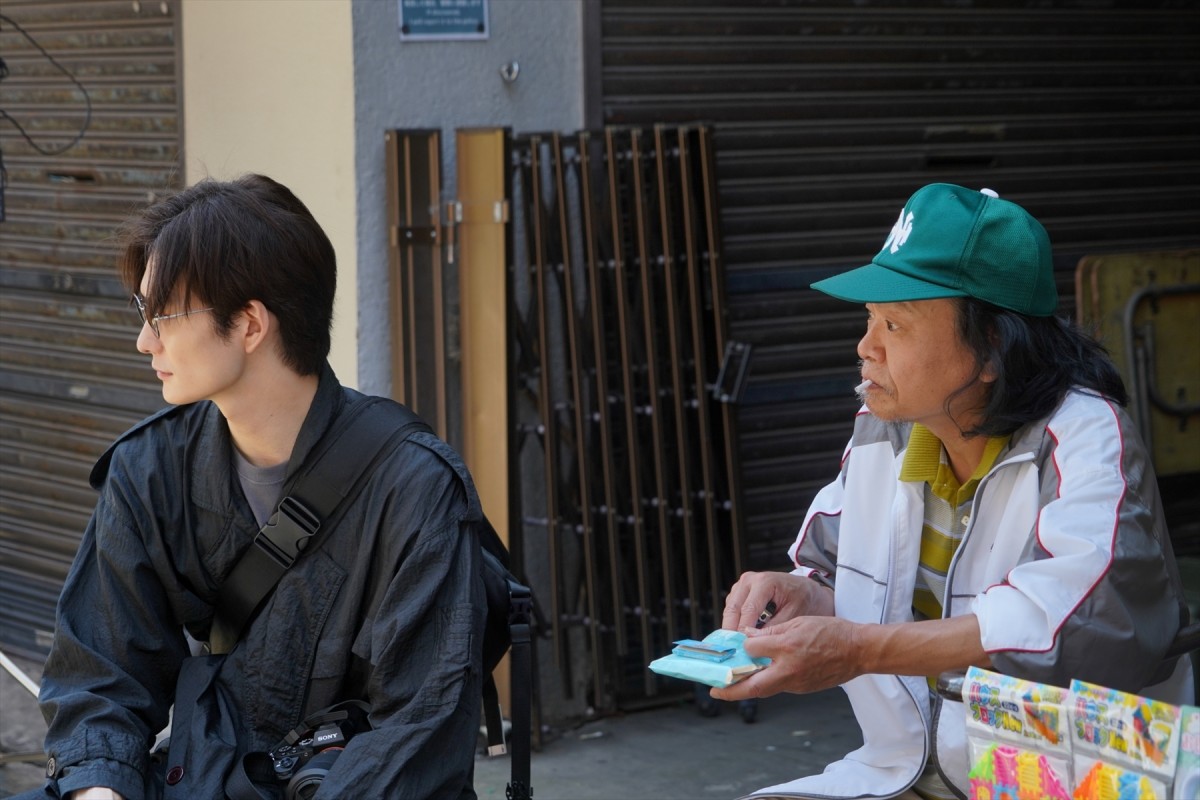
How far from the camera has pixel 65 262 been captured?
233 inches

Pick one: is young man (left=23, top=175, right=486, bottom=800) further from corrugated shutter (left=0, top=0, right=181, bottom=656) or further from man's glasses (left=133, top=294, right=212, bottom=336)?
corrugated shutter (left=0, top=0, right=181, bottom=656)

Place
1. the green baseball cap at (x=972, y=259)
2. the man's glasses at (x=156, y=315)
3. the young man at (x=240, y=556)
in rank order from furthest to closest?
the man's glasses at (x=156, y=315)
the young man at (x=240, y=556)
the green baseball cap at (x=972, y=259)

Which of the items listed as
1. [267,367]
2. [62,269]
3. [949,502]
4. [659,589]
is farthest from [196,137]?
[949,502]

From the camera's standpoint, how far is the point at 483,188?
4.62 metres

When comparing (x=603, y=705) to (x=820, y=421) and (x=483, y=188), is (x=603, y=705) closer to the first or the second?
(x=820, y=421)

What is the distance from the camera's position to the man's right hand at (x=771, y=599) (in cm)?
246

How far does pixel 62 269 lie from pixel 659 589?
286cm

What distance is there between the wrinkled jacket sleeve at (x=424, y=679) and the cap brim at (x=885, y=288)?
0.81 m

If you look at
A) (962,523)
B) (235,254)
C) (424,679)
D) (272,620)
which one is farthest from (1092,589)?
(235,254)

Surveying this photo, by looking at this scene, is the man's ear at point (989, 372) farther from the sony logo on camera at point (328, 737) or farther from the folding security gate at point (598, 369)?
the folding security gate at point (598, 369)

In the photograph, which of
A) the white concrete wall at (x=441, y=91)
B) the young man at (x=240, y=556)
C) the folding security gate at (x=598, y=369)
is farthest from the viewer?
the folding security gate at (x=598, y=369)

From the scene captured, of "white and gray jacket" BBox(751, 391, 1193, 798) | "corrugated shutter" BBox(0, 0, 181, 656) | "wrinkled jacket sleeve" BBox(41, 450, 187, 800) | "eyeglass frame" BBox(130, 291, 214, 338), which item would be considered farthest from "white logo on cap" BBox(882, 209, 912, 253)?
"corrugated shutter" BBox(0, 0, 181, 656)

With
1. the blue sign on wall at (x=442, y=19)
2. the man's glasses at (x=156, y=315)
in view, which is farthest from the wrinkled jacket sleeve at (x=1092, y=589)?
the blue sign on wall at (x=442, y=19)

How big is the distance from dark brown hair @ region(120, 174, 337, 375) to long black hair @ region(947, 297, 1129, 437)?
3.83 feet
